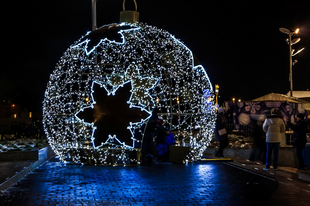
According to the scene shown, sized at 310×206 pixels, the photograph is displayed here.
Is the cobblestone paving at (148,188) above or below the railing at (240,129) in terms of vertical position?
below

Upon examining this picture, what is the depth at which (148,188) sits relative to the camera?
714 cm

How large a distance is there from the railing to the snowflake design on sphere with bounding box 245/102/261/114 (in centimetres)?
111

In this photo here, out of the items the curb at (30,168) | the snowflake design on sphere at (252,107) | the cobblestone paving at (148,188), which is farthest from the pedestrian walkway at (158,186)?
the snowflake design on sphere at (252,107)

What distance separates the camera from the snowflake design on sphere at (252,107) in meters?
18.6

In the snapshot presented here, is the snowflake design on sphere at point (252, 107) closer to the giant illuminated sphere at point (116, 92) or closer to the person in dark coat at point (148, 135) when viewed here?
the giant illuminated sphere at point (116, 92)

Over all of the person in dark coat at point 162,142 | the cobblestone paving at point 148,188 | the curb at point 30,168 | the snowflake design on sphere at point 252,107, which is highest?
the snowflake design on sphere at point 252,107

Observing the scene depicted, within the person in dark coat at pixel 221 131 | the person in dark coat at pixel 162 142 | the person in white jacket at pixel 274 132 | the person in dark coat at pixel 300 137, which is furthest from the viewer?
the person in dark coat at pixel 221 131

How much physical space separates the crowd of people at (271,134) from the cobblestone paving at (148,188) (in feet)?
3.86

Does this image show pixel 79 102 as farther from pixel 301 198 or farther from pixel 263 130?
pixel 301 198

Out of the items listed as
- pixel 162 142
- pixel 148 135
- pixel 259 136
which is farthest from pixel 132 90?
pixel 259 136

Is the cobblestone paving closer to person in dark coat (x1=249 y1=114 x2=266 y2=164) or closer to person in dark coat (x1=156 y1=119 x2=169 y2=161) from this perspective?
person in dark coat (x1=156 y1=119 x2=169 y2=161)

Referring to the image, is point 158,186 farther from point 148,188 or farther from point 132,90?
point 132,90

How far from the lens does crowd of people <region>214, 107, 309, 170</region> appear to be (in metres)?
9.71

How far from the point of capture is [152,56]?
9977 millimetres
